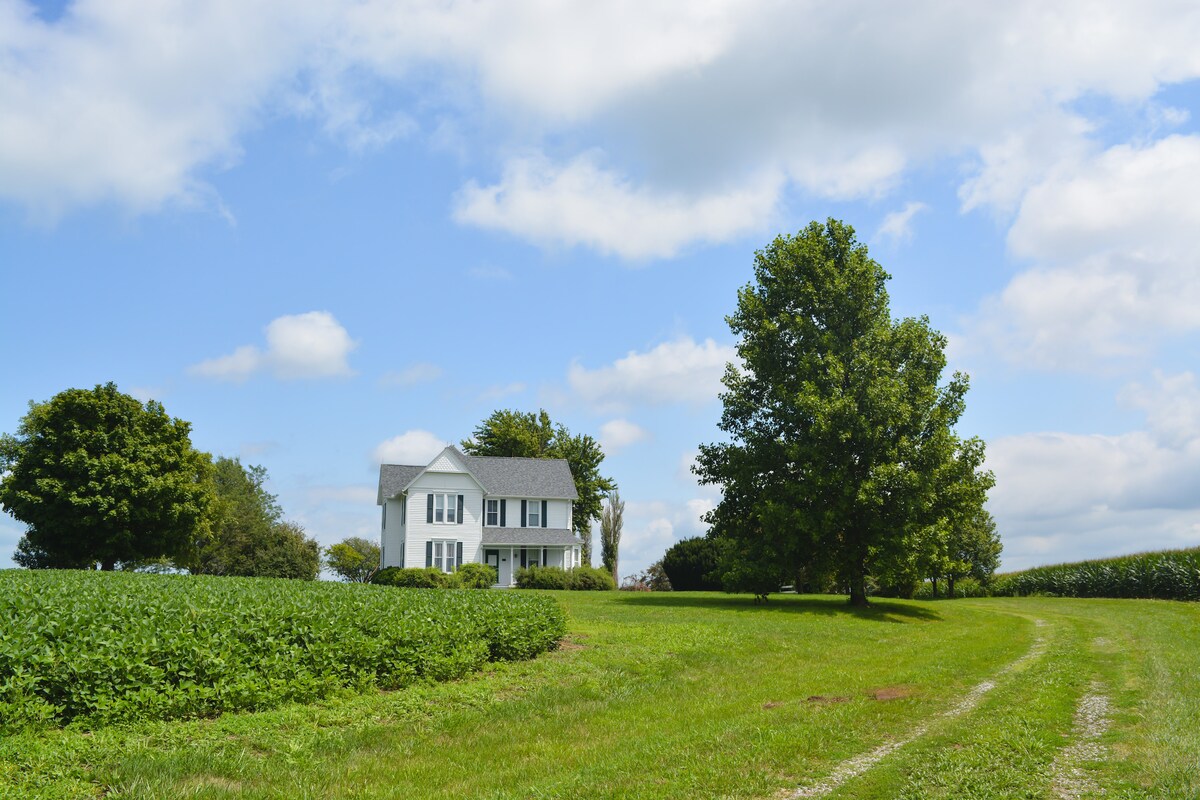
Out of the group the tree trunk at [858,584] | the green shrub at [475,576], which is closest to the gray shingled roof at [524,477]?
the green shrub at [475,576]

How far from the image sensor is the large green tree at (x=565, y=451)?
68.8 meters

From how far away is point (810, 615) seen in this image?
28562 mm

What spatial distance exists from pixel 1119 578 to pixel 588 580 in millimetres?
27340

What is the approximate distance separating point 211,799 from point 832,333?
29066 mm

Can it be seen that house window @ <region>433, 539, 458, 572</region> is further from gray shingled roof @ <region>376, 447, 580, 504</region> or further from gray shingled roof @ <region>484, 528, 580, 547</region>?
gray shingled roof @ <region>376, 447, 580, 504</region>

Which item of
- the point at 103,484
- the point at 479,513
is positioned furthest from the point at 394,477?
the point at 103,484

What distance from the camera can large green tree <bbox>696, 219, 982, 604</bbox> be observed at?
30.7 metres

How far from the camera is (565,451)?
69688mm

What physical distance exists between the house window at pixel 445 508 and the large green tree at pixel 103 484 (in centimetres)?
1261

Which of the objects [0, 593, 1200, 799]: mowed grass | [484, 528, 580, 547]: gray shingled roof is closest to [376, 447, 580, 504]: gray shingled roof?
[484, 528, 580, 547]: gray shingled roof

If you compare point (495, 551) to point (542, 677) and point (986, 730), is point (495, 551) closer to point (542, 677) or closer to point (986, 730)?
point (542, 677)

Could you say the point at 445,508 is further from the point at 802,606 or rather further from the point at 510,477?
the point at 802,606

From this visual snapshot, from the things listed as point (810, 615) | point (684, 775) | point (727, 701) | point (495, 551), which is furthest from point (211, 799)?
point (495, 551)

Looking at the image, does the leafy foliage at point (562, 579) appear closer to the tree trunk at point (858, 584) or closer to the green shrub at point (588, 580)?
the green shrub at point (588, 580)
